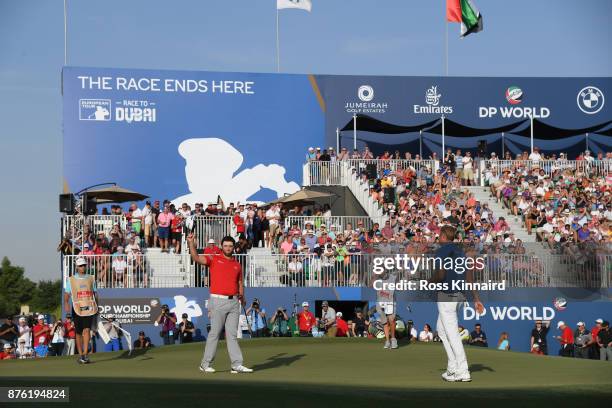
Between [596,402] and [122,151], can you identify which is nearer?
[596,402]

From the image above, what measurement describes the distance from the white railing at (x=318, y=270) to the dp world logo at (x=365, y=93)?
12497mm

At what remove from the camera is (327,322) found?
26.8 metres

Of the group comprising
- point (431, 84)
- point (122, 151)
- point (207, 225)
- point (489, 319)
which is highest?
point (431, 84)

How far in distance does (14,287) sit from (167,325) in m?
72.7

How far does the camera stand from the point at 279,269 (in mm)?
29344

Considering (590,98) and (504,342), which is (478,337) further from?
(590,98)

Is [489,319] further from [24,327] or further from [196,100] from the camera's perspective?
[196,100]

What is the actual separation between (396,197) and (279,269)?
741 centimetres

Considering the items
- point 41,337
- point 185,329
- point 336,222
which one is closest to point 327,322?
point 185,329

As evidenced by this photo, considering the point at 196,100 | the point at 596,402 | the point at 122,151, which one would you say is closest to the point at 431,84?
the point at 196,100

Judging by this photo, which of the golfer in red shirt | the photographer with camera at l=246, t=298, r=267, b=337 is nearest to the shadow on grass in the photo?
the golfer in red shirt

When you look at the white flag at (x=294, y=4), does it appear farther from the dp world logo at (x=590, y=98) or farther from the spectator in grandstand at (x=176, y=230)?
the dp world logo at (x=590, y=98)

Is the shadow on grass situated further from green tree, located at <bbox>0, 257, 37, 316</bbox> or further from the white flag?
green tree, located at <bbox>0, 257, 37, 316</bbox>

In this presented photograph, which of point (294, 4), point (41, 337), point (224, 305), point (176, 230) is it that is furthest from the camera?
point (294, 4)
